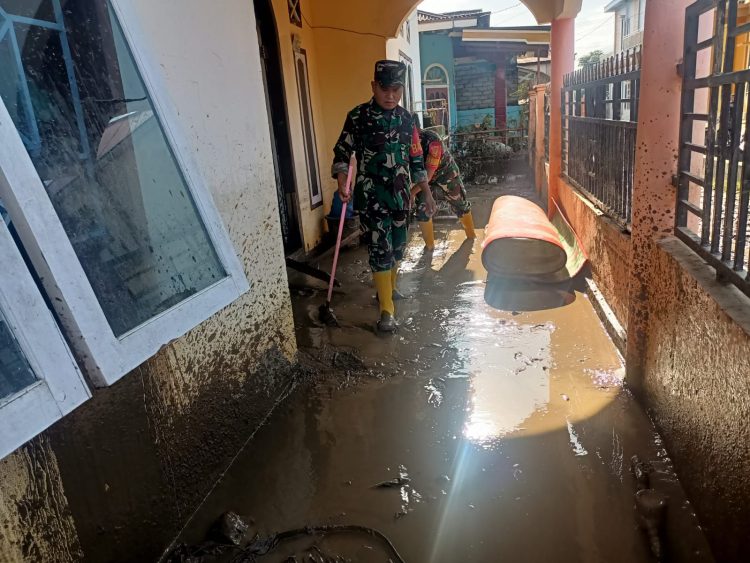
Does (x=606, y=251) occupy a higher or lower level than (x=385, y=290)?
higher

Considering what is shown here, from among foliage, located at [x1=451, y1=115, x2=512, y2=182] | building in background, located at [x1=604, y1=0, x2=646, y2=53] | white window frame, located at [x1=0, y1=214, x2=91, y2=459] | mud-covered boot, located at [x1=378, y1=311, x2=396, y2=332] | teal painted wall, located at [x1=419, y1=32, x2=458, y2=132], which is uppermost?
building in background, located at [x1=604, y1=0, x2=646, y2=53]

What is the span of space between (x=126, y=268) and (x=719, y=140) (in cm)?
221

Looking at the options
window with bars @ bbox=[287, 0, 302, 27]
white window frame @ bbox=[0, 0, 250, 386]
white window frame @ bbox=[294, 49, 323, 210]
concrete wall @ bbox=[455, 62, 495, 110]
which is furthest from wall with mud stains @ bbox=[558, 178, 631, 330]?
concrete wall @ bbox=[455, 62, 495, 110]

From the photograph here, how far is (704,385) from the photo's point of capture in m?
2.14

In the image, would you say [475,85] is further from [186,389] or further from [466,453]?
[186,389]

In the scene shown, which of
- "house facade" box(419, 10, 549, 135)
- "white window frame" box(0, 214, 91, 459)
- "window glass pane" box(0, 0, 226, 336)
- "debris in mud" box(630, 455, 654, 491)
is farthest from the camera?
"house facade" box(419, 10, 549, 135)

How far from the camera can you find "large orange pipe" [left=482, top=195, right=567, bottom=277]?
4.93 meters

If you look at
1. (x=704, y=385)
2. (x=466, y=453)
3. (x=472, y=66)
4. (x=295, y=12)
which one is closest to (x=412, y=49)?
(x=472, y=66)

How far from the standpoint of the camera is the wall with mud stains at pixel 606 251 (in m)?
3.70

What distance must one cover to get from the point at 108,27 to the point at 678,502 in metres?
2.68

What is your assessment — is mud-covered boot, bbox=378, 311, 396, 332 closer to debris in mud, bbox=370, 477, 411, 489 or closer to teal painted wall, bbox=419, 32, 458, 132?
debris in mud, bbox=370, 477, 411, 489

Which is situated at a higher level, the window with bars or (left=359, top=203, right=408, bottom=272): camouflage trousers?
the window with bars

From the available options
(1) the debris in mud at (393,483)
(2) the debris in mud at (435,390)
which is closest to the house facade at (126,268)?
(1) the debris in mud at (393,483)

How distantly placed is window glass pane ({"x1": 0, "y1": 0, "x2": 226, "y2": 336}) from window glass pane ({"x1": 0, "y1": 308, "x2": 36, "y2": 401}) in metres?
0.28
